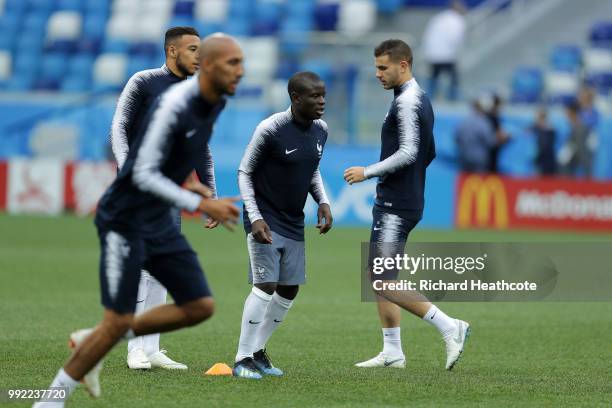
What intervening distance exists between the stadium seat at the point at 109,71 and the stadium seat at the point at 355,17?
534cm

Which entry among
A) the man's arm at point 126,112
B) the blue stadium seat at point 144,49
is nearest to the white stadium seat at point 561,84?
the blue stadium seat at point 144,49

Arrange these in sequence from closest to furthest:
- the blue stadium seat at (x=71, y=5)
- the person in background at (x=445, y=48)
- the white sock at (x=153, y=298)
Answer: the white sock at (x=153, y=298) < the person in background at (x=445, y=48) < the blue stadium seat at (x=71, y=5)

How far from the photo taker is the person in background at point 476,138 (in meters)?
24.2

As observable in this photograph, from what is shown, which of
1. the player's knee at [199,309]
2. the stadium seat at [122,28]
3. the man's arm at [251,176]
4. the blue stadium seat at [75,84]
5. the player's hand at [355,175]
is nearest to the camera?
the player's knee at [199,309]

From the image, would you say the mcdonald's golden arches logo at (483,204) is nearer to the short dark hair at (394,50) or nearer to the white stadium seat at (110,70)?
the white stadium seat at (110,70)

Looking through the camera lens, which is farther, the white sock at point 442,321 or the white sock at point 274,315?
the white sock at point 442,321

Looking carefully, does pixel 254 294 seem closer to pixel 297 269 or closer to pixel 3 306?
pixel 297 269

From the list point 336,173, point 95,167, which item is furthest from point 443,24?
point 95,167

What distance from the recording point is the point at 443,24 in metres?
26.8

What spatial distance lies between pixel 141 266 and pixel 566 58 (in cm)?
2319

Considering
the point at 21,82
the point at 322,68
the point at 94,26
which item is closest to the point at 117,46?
the point at 94,26

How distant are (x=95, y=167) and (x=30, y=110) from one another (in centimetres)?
350

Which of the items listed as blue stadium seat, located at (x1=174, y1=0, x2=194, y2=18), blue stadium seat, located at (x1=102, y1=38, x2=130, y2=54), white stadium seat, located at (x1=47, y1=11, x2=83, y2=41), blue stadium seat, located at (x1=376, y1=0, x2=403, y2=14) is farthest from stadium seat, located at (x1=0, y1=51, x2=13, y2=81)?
blue stadium seat, located at (x1=376, y1=0, x2=403, y2=14)

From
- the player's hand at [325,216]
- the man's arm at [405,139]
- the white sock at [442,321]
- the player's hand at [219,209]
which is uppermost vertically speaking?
the man's arm at [405,139]
